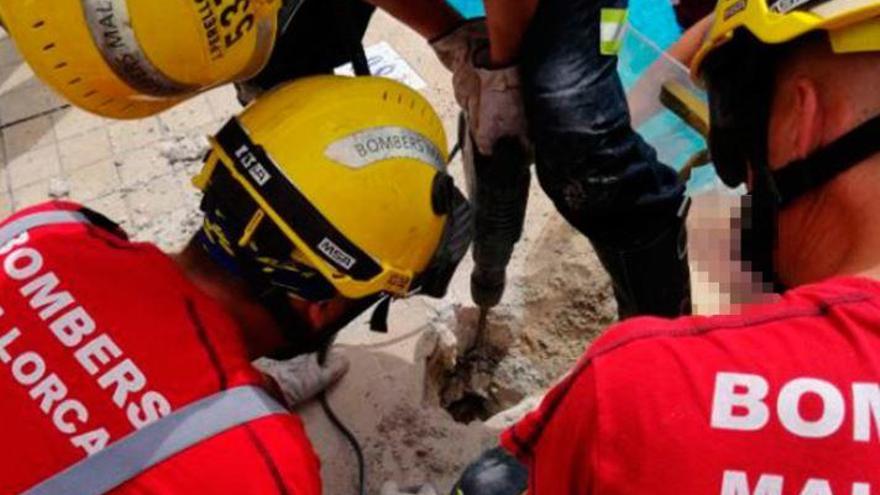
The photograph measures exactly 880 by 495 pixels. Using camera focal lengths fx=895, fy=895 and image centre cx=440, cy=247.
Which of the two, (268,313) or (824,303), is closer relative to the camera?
(824,303)

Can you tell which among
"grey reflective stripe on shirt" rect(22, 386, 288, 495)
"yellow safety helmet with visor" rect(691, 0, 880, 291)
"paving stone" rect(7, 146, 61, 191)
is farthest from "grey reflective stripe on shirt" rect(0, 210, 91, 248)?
"paving stone" rect(7, 146, 61, 191)

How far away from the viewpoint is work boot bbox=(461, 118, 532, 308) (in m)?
2.40

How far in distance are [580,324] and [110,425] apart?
6.43 ft

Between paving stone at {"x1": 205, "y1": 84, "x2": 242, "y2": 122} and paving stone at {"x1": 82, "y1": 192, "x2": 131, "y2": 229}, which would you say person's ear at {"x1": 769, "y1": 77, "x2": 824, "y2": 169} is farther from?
paving stone at {"x1": 205, "y1": 84, "x2": 242, "y2": 122}

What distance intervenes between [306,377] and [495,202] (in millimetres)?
832

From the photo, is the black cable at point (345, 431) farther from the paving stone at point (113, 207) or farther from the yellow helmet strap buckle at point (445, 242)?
the paving stone at point (113, 207)

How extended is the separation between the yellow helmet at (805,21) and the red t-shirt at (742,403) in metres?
0.36

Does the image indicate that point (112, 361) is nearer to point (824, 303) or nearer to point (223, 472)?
point (223, 472)

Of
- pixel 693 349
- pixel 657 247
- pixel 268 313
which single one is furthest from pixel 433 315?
pixel 693 349

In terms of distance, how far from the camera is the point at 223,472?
152 cm

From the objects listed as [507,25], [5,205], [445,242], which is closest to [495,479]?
[445,242]

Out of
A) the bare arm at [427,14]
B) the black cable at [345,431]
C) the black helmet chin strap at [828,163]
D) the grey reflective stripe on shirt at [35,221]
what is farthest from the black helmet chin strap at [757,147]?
the black cable at [345,431]

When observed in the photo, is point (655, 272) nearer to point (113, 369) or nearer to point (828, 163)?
point (828, 163)

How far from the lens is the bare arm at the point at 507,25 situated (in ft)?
6.93
